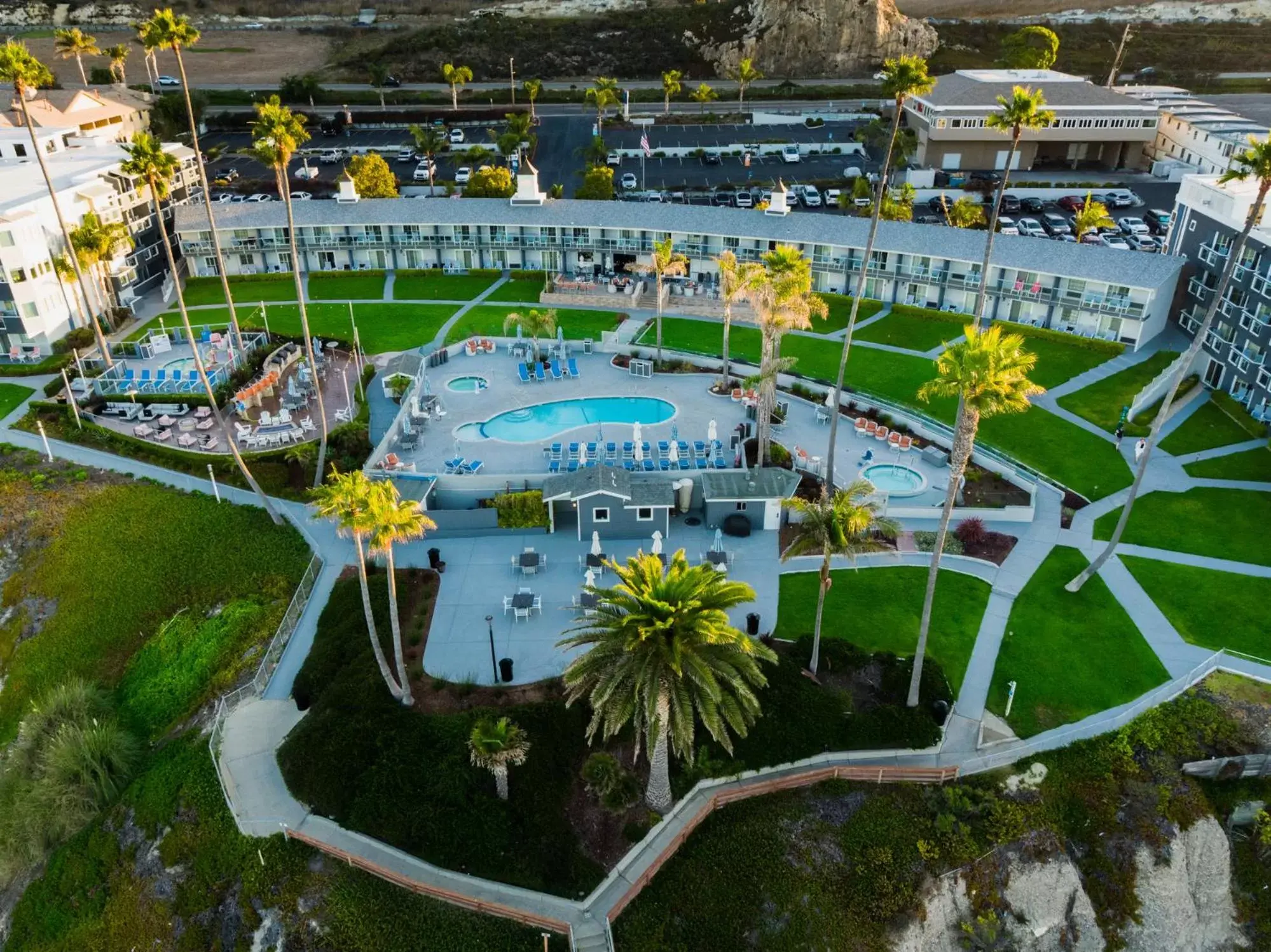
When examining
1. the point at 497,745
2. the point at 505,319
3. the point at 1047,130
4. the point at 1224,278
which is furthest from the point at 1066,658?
the point at 1047,130

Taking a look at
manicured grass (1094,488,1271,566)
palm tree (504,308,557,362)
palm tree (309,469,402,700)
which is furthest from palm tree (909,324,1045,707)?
palm tree (504,308,557,362)

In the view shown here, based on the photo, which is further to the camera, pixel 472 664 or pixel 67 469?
pixel 67 469

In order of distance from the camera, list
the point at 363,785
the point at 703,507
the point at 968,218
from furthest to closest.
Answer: the point at 968,218 → the point at 703,507 → the point at 363,785

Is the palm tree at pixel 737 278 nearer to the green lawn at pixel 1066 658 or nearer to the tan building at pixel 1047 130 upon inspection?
the green lawn at pixel 1066 658

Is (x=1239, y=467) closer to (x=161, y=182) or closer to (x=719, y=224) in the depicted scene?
(x=719, y=224)

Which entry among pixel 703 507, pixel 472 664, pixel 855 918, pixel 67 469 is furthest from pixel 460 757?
pixel 67 469

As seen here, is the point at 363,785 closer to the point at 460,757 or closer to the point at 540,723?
the point at 460,757
